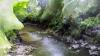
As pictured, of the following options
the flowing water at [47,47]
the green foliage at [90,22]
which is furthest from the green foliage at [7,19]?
the green foliage at [90,22]

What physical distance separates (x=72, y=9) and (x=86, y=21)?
284 cm

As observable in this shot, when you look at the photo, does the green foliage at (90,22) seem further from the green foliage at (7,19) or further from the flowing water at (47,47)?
the green foliage at (7,19)

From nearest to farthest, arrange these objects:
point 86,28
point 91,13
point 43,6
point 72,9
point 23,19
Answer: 1. point 86,28
2. point 91,13
3. point 72,9
4. point 43,6
5. point 23,19

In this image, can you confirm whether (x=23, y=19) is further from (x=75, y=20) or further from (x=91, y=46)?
(x=91, y=46)

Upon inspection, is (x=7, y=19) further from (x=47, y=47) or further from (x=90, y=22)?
(x=90, y=22)

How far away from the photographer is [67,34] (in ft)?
65.6

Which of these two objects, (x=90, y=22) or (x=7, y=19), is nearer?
(x=7, y=19)

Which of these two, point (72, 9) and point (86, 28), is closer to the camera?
point (86, 28)

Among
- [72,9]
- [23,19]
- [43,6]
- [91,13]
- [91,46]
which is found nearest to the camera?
[91,46]

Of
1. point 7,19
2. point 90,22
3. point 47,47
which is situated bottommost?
point 47,47

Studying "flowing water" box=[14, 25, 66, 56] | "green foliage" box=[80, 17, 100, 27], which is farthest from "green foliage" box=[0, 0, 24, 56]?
"green foliage" box=[80, 17, 100, 27]

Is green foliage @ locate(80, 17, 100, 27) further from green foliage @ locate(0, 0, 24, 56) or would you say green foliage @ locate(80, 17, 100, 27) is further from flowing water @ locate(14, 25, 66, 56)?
green foliage @ locate(0, 0, 24, 56)

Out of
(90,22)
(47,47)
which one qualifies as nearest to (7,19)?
(47,47)

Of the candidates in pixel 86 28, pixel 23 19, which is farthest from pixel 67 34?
pixel 23 19
